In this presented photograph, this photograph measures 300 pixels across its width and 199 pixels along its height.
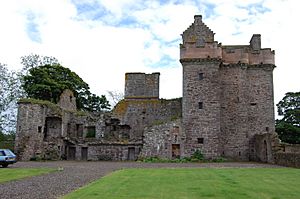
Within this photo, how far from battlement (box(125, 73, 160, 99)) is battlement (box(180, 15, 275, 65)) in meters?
7.41

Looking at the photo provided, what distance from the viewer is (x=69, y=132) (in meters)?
38.5

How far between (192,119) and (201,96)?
7.36 ft

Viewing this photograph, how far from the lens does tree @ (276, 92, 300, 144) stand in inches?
1726

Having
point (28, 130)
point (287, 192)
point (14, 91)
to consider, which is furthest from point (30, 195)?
point (14, 91)

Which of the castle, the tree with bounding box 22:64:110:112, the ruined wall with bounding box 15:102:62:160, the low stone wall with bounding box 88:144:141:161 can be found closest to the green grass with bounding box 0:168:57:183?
the castle

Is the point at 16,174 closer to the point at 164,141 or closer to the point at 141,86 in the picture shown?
the point at 164,141

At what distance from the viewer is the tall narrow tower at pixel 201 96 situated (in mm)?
31688

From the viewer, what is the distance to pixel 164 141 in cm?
3189

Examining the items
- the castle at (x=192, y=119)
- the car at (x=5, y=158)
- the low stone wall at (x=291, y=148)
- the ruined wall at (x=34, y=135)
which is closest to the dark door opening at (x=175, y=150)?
the castle at (x=192, y=119)

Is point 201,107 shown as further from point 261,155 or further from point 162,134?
point 261,155

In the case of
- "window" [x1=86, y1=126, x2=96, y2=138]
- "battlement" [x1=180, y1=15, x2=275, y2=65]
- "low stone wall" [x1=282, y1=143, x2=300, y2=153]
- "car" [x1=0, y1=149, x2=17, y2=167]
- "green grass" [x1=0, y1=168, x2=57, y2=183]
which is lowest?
"green grass" [x1=0, y1=168, x2=57, y2=183]

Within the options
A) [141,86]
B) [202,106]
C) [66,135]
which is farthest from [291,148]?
[66,135]

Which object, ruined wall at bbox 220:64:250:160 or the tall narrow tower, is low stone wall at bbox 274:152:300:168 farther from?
ruined wall at bbox 220:64:250:160

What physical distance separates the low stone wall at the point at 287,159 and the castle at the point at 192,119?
2.87 meters
